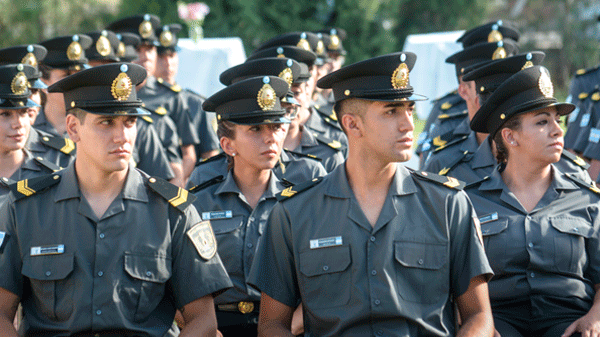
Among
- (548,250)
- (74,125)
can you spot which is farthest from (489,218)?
(74,125)

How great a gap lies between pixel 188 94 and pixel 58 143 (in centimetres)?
284

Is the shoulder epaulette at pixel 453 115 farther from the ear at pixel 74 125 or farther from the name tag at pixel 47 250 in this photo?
the name tag at pixel 47 250

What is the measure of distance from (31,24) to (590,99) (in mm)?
18986

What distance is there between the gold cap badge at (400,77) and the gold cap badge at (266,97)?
1.23 metres

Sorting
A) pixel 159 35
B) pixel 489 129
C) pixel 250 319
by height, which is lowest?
pixel 250 319

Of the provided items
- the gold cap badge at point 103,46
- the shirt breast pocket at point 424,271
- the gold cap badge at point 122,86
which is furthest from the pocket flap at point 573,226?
the gold cap badge at point 103,46

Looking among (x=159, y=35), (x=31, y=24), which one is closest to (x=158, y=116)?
(x=159, y=35)

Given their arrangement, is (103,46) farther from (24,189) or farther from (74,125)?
(24,189)

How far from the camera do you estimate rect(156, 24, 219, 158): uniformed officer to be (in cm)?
798

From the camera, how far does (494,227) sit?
4.14m

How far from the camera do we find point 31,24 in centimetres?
2250

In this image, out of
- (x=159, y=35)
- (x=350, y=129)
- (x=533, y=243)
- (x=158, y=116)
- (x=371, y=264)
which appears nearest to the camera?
(x=371, y=264)

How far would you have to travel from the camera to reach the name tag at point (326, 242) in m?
3.35

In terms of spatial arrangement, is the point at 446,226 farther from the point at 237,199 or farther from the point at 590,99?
Answer: the point at 590,99
